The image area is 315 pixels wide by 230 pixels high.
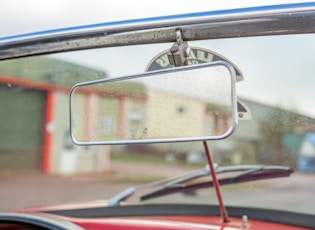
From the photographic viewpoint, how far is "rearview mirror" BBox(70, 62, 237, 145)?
135cm

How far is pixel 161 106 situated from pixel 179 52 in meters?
0.17

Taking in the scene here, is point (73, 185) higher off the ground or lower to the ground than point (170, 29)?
higher

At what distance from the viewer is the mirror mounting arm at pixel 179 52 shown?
147 cm

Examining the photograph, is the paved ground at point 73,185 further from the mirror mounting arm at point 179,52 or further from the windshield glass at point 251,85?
the mirror mounting arm at point 179,52

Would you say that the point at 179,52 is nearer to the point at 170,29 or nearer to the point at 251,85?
the point at 170,29

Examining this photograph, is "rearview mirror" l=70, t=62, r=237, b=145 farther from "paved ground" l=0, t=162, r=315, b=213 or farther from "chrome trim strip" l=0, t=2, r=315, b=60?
"paved ground" l=0, t=162, r=315, b=213

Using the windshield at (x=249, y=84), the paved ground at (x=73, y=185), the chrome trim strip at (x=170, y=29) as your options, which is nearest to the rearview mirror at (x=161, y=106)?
the windshield at (x=249, y=84)

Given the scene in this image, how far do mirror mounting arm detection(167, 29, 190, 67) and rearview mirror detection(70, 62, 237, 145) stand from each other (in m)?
0.08

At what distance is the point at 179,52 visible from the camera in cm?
148

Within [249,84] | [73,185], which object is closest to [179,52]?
[249,84]

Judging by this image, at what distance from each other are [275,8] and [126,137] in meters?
0.57

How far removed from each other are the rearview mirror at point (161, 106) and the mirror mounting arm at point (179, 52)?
0.08 meters

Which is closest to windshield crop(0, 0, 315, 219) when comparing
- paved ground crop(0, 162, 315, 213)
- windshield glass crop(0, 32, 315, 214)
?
windshield glass crop(0, 32, 315, 214)

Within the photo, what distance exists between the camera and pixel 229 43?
164cm
